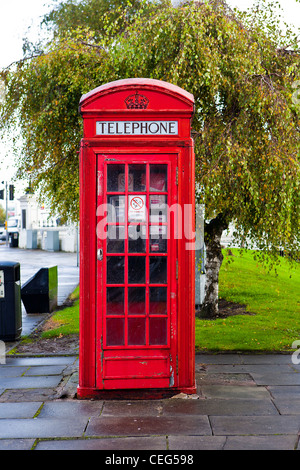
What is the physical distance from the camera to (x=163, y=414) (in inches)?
186

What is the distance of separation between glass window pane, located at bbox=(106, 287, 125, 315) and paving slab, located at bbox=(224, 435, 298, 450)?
168 centimetres

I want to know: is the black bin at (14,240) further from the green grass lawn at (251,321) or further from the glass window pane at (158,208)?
the glass window pane at (158,208)

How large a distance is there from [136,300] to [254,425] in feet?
5.29

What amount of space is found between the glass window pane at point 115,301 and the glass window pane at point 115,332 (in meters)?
0.08

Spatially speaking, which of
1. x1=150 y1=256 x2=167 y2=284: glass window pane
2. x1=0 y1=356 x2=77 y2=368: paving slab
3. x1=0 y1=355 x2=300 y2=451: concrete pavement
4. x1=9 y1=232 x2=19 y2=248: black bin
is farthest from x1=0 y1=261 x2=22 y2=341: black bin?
x1=9 y1=232 x2=19 y2=248: black bin

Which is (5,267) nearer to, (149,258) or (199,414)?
(149,258)

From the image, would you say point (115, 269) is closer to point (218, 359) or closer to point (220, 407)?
point (220, 407)

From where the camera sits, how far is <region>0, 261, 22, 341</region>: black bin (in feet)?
25.8

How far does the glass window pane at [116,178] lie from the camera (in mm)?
5203

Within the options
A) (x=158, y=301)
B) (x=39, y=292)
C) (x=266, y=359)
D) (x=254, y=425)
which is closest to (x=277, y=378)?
(x=266, y=359)

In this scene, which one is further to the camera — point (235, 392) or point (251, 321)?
point (251, 321)

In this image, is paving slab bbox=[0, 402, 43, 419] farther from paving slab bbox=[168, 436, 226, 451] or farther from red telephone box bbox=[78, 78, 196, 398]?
paving slab bbox=[168, 436, 226, 451]

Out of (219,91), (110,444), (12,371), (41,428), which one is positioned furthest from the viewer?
(219,91)
